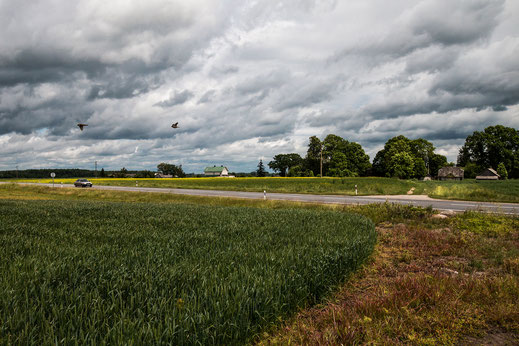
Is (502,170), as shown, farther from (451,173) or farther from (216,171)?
(216,171)

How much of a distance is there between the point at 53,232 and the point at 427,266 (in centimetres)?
1054

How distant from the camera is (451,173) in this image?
10350 cm

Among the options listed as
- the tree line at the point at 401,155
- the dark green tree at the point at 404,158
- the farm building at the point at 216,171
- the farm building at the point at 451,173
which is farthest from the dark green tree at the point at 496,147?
the farm building at the point at 216,171

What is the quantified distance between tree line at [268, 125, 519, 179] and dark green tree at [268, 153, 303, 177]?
29.2 meters

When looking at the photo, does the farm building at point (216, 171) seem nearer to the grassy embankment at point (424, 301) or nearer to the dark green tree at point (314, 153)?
the dark green tree at point (314, 153)

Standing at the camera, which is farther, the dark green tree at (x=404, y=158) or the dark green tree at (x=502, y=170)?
the dark green tree at (x=404, y=158)

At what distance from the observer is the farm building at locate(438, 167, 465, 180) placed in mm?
101613

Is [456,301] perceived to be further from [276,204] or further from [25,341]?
[276,204]

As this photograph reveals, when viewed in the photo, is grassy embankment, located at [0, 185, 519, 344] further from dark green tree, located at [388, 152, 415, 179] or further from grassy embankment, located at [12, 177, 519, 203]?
dark green tree, located at [388, 152, 415, 179]

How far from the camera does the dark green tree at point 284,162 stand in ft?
405

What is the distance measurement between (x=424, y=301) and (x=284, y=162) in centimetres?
11929

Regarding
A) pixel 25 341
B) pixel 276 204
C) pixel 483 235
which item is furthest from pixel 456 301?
pixel 276 204

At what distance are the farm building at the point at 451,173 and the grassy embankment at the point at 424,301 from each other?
4335 inches

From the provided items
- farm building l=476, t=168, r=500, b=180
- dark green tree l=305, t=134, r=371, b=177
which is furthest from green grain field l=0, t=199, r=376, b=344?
farm building l=476, t=168, r=500, b=180
